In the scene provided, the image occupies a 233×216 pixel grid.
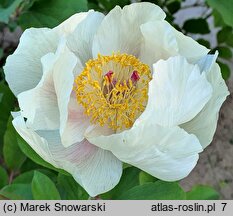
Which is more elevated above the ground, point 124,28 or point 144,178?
point 124,28

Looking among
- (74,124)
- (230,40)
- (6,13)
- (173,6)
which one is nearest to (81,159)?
(74,124)

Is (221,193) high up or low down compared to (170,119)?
down

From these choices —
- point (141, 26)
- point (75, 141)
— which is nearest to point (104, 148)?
point (75, 141)

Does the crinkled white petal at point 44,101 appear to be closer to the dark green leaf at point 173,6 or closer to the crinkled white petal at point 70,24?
the crinkled white petal at point 70,24

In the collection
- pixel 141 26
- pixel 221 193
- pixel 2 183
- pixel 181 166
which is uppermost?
pixel 141 26

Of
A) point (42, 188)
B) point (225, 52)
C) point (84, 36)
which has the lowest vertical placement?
point (225, 52)

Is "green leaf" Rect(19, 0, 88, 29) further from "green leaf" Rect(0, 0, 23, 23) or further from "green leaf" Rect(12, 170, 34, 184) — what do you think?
"green leaf" Rect(12, 170, 34, 184)

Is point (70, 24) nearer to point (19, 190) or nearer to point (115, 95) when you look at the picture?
point (115, 95)

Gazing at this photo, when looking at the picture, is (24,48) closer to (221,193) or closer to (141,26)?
(141,26)
